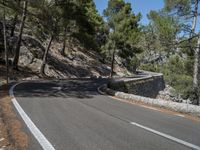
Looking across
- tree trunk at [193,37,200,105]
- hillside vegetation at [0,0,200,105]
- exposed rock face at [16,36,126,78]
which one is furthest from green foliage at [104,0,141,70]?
tree trunk at [193,37,200,105]


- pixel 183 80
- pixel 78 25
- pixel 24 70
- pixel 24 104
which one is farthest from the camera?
pixel 78 25

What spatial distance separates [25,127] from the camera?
7.38 m

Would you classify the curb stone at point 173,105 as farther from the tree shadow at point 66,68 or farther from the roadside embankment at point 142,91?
the tree shadow at point 66,68

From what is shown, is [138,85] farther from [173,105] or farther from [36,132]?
[36,132]

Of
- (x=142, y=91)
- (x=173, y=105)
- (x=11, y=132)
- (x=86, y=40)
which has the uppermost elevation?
(x=86, y=40)

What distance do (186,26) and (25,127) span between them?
15.9m

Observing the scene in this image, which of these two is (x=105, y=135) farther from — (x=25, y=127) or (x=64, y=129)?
(x=25, y=127)

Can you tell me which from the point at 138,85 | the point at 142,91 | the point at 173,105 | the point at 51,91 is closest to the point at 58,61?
the point at 142,91

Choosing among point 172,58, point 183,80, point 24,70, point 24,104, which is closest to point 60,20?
point 24,70

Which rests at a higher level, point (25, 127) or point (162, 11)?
point (162, 11)

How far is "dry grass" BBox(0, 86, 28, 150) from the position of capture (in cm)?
587

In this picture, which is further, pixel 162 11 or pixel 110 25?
pixel 110 25

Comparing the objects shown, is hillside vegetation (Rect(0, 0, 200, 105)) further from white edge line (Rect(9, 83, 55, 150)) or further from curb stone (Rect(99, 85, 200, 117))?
white edge line (Rect(9, 83, 55, 150))

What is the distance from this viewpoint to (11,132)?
22.5 feet
